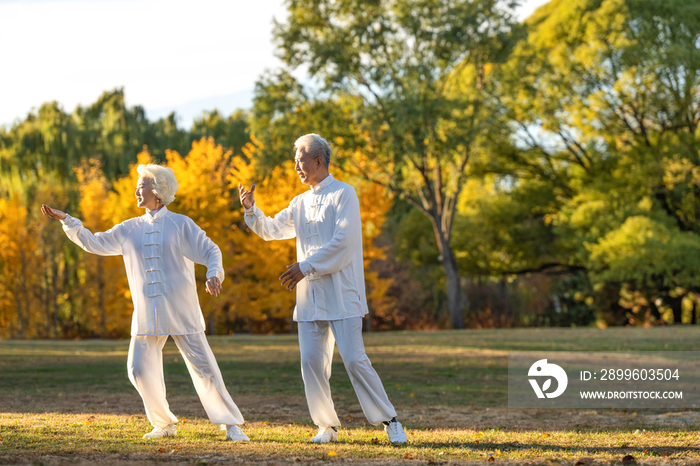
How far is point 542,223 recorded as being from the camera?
116ft

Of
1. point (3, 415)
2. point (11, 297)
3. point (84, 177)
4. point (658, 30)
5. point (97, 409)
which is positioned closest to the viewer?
point (3, 415)

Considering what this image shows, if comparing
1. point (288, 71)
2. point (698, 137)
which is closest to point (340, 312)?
point (288, 71)

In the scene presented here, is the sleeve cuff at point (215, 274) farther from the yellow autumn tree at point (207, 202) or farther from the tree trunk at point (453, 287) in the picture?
the tree trunk at point (453, 287)

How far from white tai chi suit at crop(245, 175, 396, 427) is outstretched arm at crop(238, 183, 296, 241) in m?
0.08

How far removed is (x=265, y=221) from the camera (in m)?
5.82

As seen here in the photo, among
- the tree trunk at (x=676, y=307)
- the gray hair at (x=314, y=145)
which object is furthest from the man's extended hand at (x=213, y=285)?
the tree trunk at (x=676, y=307)

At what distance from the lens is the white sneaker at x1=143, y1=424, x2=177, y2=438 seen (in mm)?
5609

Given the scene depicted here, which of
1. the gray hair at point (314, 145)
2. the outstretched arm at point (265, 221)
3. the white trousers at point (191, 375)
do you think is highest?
the gray hair at point (314, 145)

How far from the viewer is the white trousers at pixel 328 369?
5.34 meters

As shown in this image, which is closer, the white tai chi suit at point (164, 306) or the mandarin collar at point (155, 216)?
the white tai chi suit at point (164, 306)

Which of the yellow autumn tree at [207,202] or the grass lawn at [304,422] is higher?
the yellow autumn tree at [207,202]

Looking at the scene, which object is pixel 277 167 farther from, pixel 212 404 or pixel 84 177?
pixel 212 404

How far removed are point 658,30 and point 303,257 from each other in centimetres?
3024

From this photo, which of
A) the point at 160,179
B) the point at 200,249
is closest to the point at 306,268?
the point at 200,249
